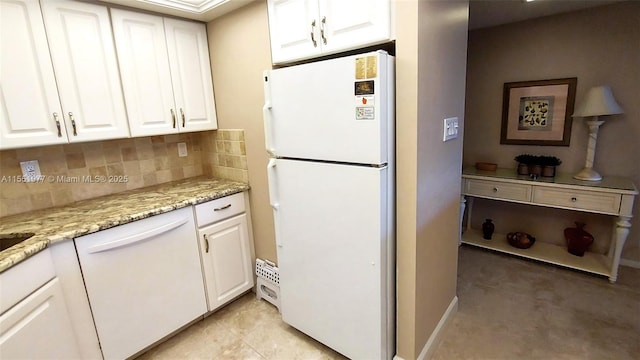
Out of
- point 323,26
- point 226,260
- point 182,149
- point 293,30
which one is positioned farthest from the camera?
point 182,149

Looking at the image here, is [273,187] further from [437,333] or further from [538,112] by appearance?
[538,112]

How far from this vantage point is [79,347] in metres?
1.59

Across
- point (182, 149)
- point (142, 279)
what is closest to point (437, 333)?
point (142, 279)

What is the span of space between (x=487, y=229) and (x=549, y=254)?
1.73 ft

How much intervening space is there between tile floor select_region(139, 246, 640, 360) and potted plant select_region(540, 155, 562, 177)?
846 mm

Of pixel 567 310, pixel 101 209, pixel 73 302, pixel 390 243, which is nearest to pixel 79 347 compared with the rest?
pixel 73 302

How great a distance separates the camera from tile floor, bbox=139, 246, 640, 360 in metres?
1.84

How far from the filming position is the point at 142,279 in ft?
5.91

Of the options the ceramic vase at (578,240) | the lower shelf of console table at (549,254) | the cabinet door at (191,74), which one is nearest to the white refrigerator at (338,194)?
the cabinet door at (191,74)

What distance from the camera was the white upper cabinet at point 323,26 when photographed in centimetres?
138

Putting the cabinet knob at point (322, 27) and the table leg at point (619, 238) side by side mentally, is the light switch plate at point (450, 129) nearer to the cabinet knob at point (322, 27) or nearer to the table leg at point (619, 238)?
the cabinet knob at point (322, 27)

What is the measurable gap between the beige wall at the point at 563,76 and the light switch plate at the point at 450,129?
5.30 ft

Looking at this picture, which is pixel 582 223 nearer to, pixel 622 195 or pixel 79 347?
pixel 622 195

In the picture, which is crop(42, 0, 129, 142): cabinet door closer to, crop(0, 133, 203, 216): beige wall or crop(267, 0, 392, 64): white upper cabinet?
crop(0, 133, 203, 216): beige wall
